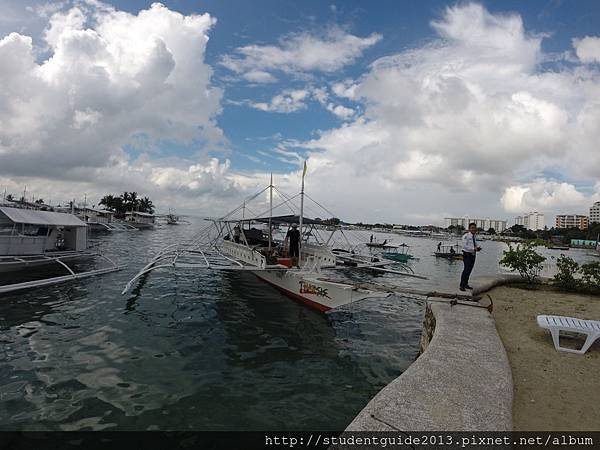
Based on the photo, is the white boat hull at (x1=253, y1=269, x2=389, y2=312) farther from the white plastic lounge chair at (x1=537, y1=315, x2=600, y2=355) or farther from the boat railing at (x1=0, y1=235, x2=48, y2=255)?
the boat railing at (x1=0, y1=235, x2=48, y2=255)

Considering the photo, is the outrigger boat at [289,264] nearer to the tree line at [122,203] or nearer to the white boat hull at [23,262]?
the white boat hull at [23,262]

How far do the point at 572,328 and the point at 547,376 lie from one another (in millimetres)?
1365

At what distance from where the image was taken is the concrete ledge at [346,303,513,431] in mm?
3064

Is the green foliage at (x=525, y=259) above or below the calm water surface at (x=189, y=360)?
above

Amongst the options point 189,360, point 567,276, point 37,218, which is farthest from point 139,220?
point 567,276

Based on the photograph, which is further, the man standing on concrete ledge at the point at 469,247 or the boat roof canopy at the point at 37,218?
the boat roof canopy at the point at 37,218

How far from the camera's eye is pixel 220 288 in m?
16.2

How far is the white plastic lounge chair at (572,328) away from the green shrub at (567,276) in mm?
6189

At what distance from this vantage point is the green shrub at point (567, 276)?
11000mm

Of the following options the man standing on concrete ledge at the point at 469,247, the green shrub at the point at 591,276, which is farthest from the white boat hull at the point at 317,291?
the green shrub at the point at 591,276

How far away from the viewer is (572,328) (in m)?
5.55

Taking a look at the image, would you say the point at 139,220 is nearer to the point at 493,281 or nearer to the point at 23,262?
the point at 23,262

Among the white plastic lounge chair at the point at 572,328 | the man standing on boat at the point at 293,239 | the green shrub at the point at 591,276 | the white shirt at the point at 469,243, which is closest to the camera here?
the white plastic lounge chair at the point at 572,328

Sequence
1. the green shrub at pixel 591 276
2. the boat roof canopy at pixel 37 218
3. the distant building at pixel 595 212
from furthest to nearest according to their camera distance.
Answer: the distant building at pixel 595 212
the boat roof canopy at pixel 37 218
the green shrub at pixel 591 276
